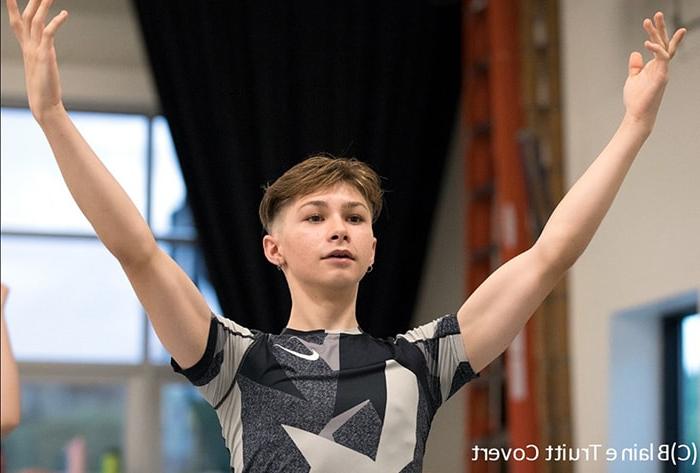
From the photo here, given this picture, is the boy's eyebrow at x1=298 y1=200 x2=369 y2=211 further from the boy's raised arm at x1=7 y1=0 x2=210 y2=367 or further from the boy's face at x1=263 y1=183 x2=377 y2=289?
the boy's raised arm at x1=7 y1=0 x2=210 y2=367

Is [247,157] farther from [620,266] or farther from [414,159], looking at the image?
[620,266]

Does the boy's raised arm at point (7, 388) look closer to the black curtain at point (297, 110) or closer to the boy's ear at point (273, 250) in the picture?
the boy's ear at point (273, 250)

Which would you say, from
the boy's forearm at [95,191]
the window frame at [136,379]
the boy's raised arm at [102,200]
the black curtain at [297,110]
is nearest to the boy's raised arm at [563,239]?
the boy's raised arm at [102,200]

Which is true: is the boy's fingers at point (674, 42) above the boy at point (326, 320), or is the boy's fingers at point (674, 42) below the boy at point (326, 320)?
above

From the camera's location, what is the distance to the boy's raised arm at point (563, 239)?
2170mm

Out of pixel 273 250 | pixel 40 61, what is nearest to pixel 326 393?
pixel 273 250

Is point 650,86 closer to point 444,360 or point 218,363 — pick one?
point 444,360

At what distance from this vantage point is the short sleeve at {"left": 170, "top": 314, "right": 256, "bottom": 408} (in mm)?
2131

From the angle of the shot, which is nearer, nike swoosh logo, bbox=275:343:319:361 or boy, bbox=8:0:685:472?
boy, bbox=8:0:685:472

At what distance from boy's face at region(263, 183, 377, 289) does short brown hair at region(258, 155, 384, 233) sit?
0.02 m

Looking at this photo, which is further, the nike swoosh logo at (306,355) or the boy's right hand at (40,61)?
the nike swoosh logo at (306,355)

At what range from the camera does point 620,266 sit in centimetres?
523

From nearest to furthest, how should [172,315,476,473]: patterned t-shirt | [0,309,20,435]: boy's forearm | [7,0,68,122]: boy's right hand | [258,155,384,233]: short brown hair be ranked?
[0,309,20,435]: boy's forearm → [7,0,68,122]: boy's right hand → [172,315,476,473]: patterned t-shirt → [258,155,384,233]: short brown hair

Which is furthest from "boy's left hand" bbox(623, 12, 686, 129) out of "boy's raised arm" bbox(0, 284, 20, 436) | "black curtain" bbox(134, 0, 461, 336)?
"black curtain" bbox(134, 0, 461, 336)
